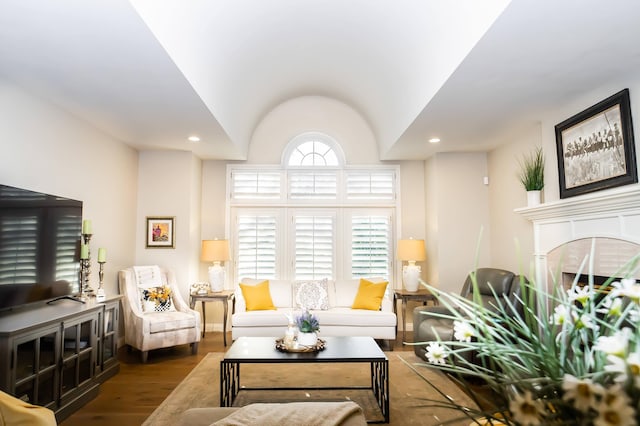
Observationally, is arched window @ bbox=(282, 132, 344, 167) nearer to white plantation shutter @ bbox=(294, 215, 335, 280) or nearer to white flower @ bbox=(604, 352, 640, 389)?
white plantation shutter @ bbox=(294, 215, 335, 280)

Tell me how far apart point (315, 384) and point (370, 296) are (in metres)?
1.68

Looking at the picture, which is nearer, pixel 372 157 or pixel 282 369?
→ pixel 282 369

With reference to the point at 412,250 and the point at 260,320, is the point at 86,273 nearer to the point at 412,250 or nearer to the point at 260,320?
the point at 260,320

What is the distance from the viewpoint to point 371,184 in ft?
19.8

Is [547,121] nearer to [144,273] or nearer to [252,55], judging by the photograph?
[252,55]

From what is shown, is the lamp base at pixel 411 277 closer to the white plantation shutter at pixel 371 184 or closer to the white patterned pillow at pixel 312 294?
the white patterned pillow at pixel 312 294

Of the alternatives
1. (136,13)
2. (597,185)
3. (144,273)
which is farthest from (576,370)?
(144,273)

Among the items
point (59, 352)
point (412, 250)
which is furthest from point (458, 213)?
point (59, 352)

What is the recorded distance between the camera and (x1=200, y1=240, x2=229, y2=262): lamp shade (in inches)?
210

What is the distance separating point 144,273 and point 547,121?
477 centimetres

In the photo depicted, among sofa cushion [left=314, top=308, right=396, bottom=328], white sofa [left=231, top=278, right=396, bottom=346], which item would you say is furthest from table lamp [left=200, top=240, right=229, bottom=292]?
sofa cushion [left=314, top=308, right=396, bottom=328]

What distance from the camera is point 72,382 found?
314 cm

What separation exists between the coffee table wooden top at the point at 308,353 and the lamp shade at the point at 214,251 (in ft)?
6.13

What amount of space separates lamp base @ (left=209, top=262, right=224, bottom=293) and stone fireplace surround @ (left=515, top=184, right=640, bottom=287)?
370 centimetres
